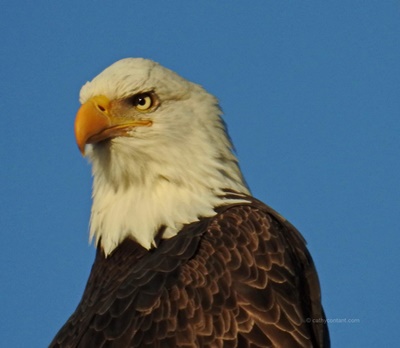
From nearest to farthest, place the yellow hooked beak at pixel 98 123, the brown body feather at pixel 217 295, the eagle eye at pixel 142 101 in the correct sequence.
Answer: the brown body feather at pixel 217 295
the yellow hooked beak at pixel 98 123
the eagle eye at pixel 142 101

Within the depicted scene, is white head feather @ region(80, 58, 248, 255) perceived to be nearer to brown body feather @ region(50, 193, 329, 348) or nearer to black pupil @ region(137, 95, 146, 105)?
black pupil @ region(137, 95, 146, 105)

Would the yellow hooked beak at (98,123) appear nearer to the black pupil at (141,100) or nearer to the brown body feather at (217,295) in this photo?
the black pupil at (141,100)

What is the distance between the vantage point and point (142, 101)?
7906 millimetres

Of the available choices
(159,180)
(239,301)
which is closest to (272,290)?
(239,301)

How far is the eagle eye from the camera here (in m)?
7.84

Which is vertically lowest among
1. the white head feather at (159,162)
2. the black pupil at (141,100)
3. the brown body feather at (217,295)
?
the brown body feather at (217,295)

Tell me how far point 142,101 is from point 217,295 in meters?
1.60

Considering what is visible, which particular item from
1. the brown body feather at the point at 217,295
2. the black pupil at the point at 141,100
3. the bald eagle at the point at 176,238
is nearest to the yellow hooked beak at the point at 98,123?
the bald eagle at the point at 176,238

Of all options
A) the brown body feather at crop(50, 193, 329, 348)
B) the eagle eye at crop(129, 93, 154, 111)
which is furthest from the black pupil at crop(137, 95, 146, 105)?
the brown body feather at crop(50, 193, 329, 348)

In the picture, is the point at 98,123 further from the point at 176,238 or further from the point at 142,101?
the point at 176,238

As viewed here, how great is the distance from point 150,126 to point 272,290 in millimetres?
1541

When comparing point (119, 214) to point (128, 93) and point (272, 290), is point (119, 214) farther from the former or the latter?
point (272, 290)

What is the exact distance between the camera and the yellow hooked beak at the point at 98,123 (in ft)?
25.2

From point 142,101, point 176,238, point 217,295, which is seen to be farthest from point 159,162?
point 217,295
